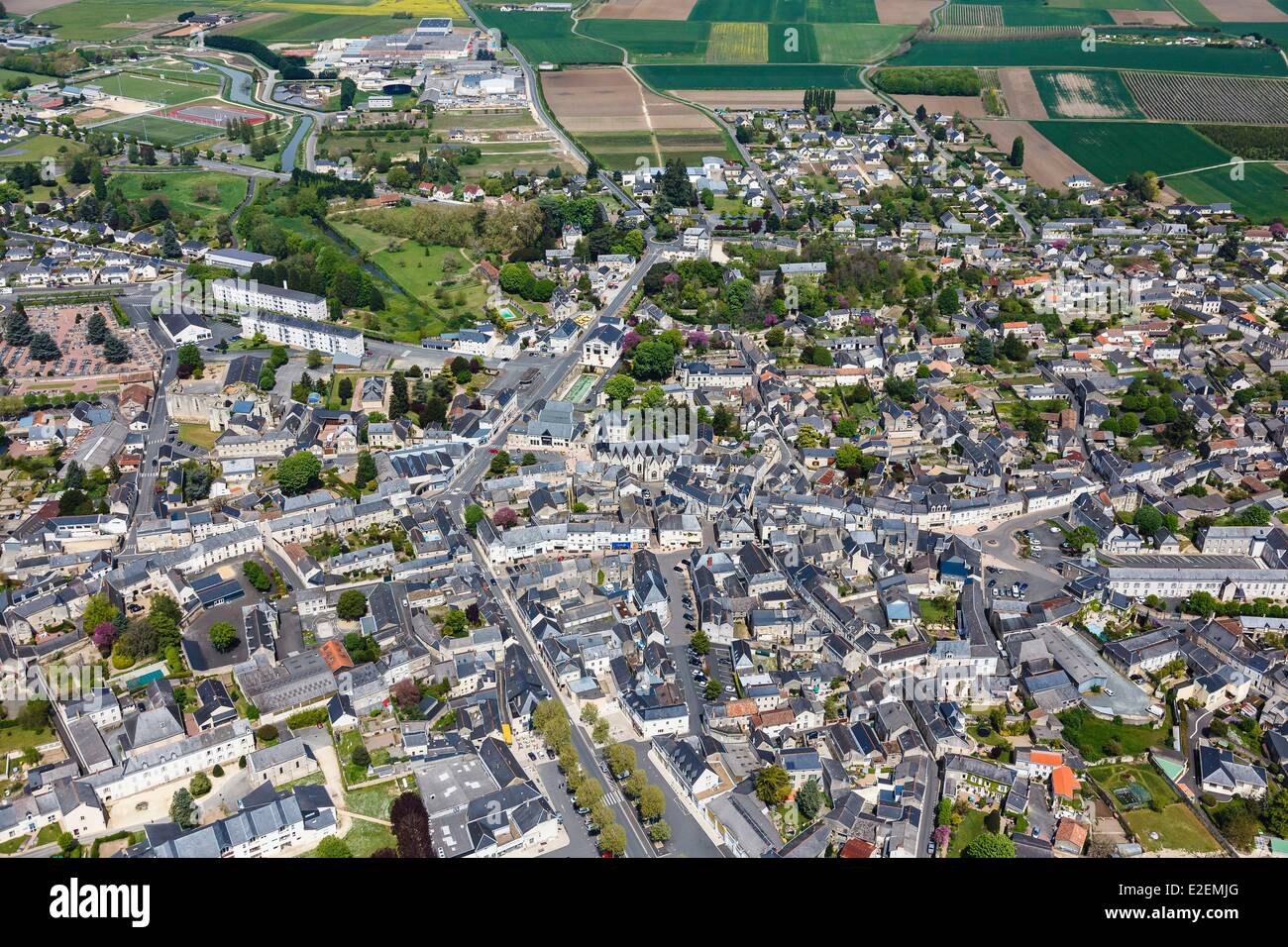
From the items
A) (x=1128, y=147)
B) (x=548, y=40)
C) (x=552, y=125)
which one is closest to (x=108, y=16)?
(x=548, y=40)

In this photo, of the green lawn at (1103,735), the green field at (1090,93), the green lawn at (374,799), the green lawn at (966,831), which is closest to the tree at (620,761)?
the green lawn at (374,799)

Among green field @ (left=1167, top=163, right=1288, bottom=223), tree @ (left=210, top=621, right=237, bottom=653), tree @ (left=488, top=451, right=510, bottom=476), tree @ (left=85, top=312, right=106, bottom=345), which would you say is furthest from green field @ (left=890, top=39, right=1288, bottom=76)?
tree @ (left=210, top=621, right=237, bottom=653)

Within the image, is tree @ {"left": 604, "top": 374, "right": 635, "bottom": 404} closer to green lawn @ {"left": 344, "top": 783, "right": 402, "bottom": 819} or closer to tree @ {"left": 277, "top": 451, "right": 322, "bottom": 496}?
tree @ {"left": 277, "top": 451, "right": 322, "bottom": 496}

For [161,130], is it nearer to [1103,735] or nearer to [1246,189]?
[1246,189]

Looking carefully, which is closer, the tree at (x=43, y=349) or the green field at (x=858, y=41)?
the tree at (x=43, y=349)

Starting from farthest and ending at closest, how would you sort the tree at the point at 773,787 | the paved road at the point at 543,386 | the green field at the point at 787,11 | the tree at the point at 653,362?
the green field at the point at 787,11, the tree at the point at 653,362, the paved road at the point at 543,386, the tree at the point at 773,787

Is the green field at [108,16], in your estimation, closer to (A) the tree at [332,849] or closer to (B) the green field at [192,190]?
(B) the green field at [192,190]
